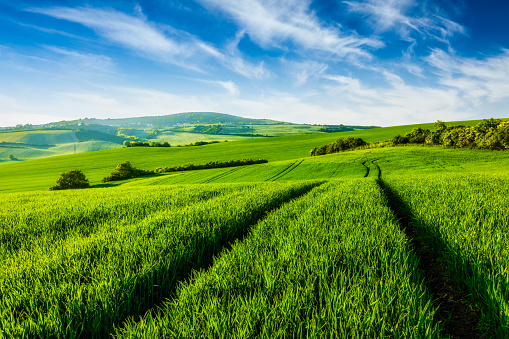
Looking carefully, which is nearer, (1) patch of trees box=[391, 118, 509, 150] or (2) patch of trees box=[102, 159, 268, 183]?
(1) patch of trees box=[391, 118, 509, 150]

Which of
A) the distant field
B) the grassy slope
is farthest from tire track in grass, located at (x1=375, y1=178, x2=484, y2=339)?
the distant field

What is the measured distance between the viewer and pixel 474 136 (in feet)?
155

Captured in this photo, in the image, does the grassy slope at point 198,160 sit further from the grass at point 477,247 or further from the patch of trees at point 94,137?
the patch of trees at point 94,137

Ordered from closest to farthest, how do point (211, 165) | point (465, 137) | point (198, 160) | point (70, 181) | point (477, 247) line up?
point (477, 247) < point (70, 181) < point (465, 137) < point (211, 165) < point (198, 160)

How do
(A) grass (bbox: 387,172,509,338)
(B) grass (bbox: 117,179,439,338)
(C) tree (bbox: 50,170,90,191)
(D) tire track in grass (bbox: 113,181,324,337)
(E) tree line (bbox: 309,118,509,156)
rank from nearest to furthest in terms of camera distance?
(B) grass (bbox: 117,179,439,338)
(A) grass (bbox: 387,172,509,338)
(D) tire track in grass (bbox: 113,181,324,337)
(E) tree line (bbox: 309,118,509,156)
(C) tree (bbox: 50,170,90,191)

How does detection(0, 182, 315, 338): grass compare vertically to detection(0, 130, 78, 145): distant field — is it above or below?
below

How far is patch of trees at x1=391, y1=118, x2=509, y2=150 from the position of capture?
43.2m

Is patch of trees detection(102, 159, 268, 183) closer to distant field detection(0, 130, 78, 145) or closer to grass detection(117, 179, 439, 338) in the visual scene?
grass detection(117, 179, 439, 338)

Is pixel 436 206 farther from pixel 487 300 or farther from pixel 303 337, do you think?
pixel 303 337

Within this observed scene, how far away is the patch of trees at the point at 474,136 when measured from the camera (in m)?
43.2

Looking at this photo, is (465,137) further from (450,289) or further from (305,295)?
(305,295)

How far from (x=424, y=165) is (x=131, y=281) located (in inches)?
1666

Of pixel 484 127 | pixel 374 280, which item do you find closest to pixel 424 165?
pixel 484 127

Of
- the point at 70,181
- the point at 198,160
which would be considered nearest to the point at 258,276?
the point at 70,181
